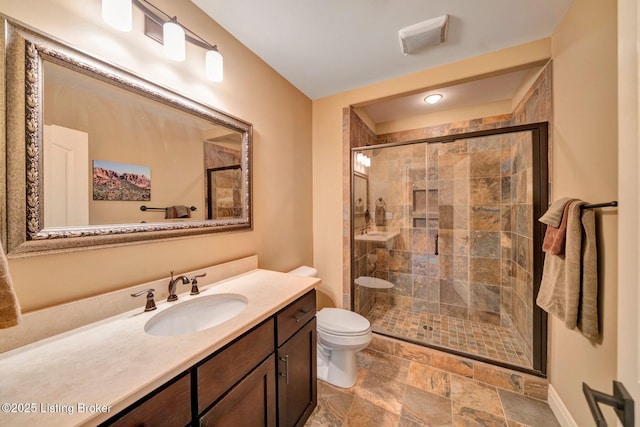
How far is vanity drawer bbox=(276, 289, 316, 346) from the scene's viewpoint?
3.48 feet

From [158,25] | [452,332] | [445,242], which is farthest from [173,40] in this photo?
[452,332]

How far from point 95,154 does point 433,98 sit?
276cm

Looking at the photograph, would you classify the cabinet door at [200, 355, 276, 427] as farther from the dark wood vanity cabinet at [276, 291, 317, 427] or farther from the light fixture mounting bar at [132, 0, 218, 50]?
the light fixture mounting bar at [132, 0, 218, 50]

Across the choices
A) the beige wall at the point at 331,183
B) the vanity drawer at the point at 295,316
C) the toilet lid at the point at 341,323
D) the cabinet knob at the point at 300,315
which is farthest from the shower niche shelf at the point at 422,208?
the cabinet knob at the point at 300,315

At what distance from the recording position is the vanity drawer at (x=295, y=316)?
3.48ft

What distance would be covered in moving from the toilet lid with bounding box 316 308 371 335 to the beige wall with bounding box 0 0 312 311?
21.4 inches

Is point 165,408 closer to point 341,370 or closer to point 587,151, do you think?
point 341,370

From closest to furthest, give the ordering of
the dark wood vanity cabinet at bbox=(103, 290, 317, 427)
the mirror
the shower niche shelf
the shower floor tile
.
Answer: the dark wood vanity cabinet at bbox=(103, 290, 317, 427)
the mirror
the shower floor tile
the shower niche shelf

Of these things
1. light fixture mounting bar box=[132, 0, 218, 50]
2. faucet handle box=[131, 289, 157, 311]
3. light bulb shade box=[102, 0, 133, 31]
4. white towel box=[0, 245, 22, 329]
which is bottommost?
faucet handle box=[131, 289, 157, 311]

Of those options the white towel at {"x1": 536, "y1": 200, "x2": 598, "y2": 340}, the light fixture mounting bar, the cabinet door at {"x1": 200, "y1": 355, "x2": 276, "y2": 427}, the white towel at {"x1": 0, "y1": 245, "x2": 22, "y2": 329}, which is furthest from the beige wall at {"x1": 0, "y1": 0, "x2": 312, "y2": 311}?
the white towel at {"x1": 536, "y1": 200, "x2": 598, "y2": 340}

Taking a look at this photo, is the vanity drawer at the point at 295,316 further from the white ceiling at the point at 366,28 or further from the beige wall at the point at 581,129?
the white ceiling at the point at 366,28

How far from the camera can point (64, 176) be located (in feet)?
2.68

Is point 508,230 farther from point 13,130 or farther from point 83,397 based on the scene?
point 13,130

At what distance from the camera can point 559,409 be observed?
135cm
